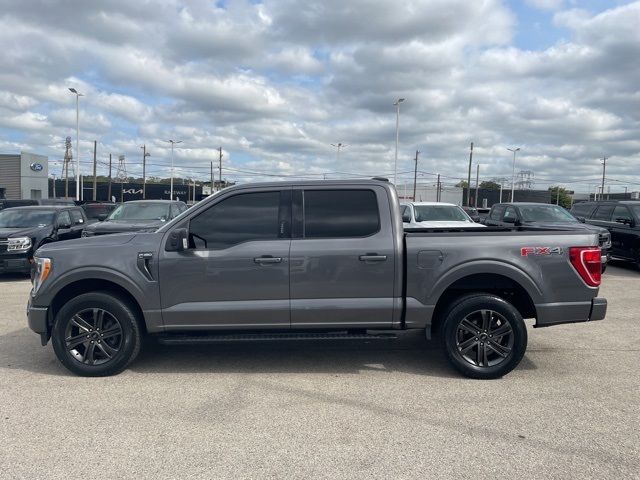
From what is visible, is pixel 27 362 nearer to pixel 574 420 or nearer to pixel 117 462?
pixel 117 462

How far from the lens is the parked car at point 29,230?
10.5 m

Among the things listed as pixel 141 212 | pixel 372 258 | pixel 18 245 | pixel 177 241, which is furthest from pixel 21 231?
pixel 372 258

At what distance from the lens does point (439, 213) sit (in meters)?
13.9

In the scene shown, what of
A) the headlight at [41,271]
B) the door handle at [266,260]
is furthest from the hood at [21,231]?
the door handle at [266,260]

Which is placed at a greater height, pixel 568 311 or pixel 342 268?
pixel 342 268

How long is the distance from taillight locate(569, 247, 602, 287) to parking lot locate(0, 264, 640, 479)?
3.35 ft

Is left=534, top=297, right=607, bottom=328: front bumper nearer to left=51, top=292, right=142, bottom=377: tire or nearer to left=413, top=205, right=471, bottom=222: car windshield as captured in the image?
left=51, top=292, right=142, bottom=377: tire

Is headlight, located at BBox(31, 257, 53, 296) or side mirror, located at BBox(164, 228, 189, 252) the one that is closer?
side mirror, located at BBox(164, 228, 189, 252)

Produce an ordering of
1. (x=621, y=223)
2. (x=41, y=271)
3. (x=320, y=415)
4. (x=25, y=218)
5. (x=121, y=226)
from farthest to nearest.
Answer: (x=621, y=223) → (x=25, y=218) → (x=121, y=226) → (x=41, y=271) → (x=320, y=415)

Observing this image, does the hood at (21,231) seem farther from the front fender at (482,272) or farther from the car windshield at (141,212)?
the front fender at (482,272)

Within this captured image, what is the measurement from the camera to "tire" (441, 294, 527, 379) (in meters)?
4.81

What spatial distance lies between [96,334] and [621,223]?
13.3 m

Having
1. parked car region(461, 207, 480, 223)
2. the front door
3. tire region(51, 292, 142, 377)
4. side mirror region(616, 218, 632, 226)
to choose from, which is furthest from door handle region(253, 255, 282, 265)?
parked car region(461, 207, 480, 223)

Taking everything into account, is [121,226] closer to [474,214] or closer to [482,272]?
[482,272]
